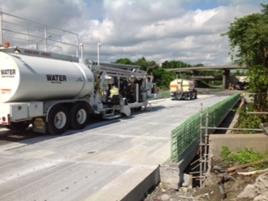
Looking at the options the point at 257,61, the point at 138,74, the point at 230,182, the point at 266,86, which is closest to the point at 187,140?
the point at 230,182

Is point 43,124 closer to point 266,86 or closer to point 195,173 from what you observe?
point 195,173

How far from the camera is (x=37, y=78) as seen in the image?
1481 cm

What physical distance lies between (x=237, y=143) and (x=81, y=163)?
3.93 metres

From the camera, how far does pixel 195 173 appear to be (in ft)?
36.9

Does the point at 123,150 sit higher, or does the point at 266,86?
the point at 266,86

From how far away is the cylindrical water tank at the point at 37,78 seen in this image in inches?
558

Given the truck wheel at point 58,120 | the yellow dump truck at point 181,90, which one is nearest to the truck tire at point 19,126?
the truck wheel at point 58,120

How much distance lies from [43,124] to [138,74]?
11176 millimetres

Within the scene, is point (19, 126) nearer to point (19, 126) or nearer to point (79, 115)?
point (19, 126)

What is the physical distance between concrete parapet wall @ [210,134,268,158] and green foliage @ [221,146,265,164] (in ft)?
0.38

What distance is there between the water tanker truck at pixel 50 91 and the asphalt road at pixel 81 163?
0.70m

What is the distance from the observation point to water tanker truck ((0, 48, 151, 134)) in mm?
14180

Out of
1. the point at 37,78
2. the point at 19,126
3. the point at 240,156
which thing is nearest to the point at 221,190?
the point at 240,156

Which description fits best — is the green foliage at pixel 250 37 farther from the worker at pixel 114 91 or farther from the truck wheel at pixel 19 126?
the truck wheel at pixel 19 126
